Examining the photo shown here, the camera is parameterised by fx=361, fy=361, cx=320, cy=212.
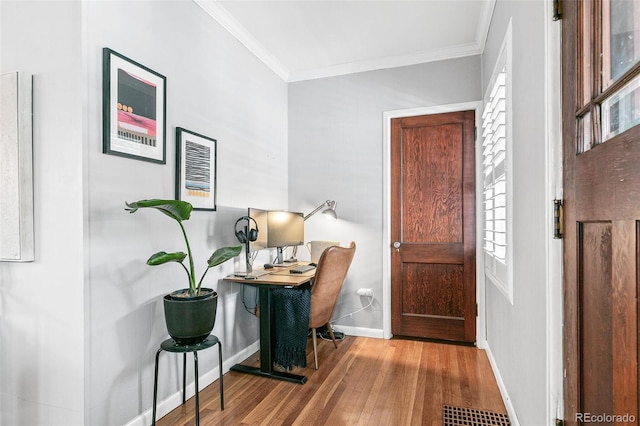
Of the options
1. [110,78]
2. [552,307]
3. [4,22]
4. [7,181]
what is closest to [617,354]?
[552,307]

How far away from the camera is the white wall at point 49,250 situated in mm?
1733

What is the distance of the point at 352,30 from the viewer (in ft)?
9.75

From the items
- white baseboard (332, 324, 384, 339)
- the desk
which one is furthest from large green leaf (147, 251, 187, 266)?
white baseboard (332, 324, 384, 339)

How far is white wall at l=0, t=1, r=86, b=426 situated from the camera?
1.73m

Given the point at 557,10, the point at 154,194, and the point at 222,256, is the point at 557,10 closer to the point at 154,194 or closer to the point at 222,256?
the point at 222,256

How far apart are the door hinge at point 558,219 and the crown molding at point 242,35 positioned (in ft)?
8.32

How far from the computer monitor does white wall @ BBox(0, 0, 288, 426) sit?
35.0 inches

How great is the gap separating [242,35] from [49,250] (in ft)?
7.11

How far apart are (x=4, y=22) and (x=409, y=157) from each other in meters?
3.00

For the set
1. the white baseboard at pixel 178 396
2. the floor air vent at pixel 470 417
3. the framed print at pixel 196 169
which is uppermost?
the framed print at pixel 196 169

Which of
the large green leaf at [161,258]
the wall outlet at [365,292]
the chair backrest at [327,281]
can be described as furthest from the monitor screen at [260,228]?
the wall outlet at [365,292]

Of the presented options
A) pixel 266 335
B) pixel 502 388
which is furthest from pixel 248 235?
pixel 502 388

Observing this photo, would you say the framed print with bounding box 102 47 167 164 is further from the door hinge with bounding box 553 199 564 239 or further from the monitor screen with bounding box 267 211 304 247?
the door hinge with bounding box 553 199 564 239

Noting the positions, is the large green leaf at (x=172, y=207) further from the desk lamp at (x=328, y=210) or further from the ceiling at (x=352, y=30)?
the desk lamp at (x=328, y=210)
